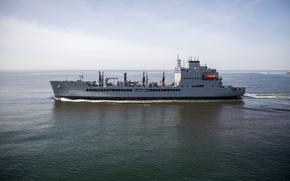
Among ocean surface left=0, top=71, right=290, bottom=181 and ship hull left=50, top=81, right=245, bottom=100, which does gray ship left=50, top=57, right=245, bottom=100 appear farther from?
ocean surface left=0, top=71, right=290, bottom=181

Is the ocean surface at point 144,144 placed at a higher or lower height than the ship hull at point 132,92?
lower

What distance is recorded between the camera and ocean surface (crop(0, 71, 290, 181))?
16344 millimetres

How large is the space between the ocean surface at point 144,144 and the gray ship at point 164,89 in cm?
786

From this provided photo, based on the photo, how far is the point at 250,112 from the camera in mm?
36500

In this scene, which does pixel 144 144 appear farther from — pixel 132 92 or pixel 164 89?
pixel 164 89

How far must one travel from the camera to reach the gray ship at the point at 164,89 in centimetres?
4528

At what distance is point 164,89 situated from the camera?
46.3 metres

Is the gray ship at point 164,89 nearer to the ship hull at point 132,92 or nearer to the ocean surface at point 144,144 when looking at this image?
the ship hull at point 132,92

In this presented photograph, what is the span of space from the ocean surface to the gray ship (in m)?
7.86

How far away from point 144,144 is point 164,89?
25492 millimetres

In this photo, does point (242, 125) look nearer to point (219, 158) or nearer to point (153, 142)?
point (219, 158)

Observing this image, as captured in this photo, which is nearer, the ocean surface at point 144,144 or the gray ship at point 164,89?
the ocean surface at point 144,144

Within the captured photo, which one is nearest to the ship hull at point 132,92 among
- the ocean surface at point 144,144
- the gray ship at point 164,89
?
the gray ship at point 164,89

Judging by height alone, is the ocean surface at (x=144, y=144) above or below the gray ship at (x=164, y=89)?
below
